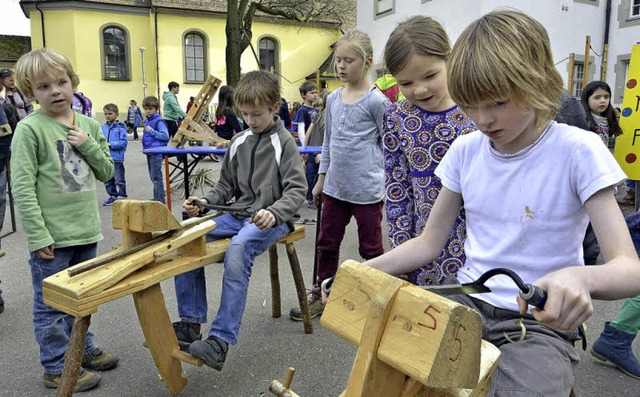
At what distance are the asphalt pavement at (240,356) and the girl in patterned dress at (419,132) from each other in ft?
3.31

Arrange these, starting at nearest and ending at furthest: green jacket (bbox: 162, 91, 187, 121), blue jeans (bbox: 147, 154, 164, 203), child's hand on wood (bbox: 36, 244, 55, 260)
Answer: child's hand on wood (bbox: 36, 244, 55, 260) < blue jeans (bbox: 147, 154, 164, 203) < green jacket (bbox: 162, 91, 187, 121)

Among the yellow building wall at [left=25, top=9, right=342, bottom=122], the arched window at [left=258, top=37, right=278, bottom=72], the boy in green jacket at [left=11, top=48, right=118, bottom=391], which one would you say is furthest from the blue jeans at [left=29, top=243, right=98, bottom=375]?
the arched window at [left=258, top=37, right=278, bottom=72]

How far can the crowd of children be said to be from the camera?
1.17 metres

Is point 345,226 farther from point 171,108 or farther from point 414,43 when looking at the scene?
point 171,108

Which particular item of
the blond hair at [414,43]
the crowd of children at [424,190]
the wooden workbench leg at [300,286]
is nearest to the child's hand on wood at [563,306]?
the crowd of children at [424,190]

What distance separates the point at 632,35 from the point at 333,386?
17966 mm

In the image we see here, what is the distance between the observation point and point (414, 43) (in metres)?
1.95

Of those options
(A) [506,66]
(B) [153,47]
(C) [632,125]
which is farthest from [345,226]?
(B) [153,47]

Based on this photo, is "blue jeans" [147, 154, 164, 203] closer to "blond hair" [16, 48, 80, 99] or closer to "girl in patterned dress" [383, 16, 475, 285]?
"blond hair" [16, 48, 80, 99]

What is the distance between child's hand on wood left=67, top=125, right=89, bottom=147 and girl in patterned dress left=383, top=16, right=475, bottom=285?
1583 millimetres

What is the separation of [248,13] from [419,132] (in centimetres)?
1942

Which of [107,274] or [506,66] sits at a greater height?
[506,66]

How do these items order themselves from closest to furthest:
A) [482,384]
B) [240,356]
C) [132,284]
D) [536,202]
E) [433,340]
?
[433,340] → [482,384] → [536,202] → [132,284] → [240,356]

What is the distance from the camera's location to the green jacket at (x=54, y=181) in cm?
244
